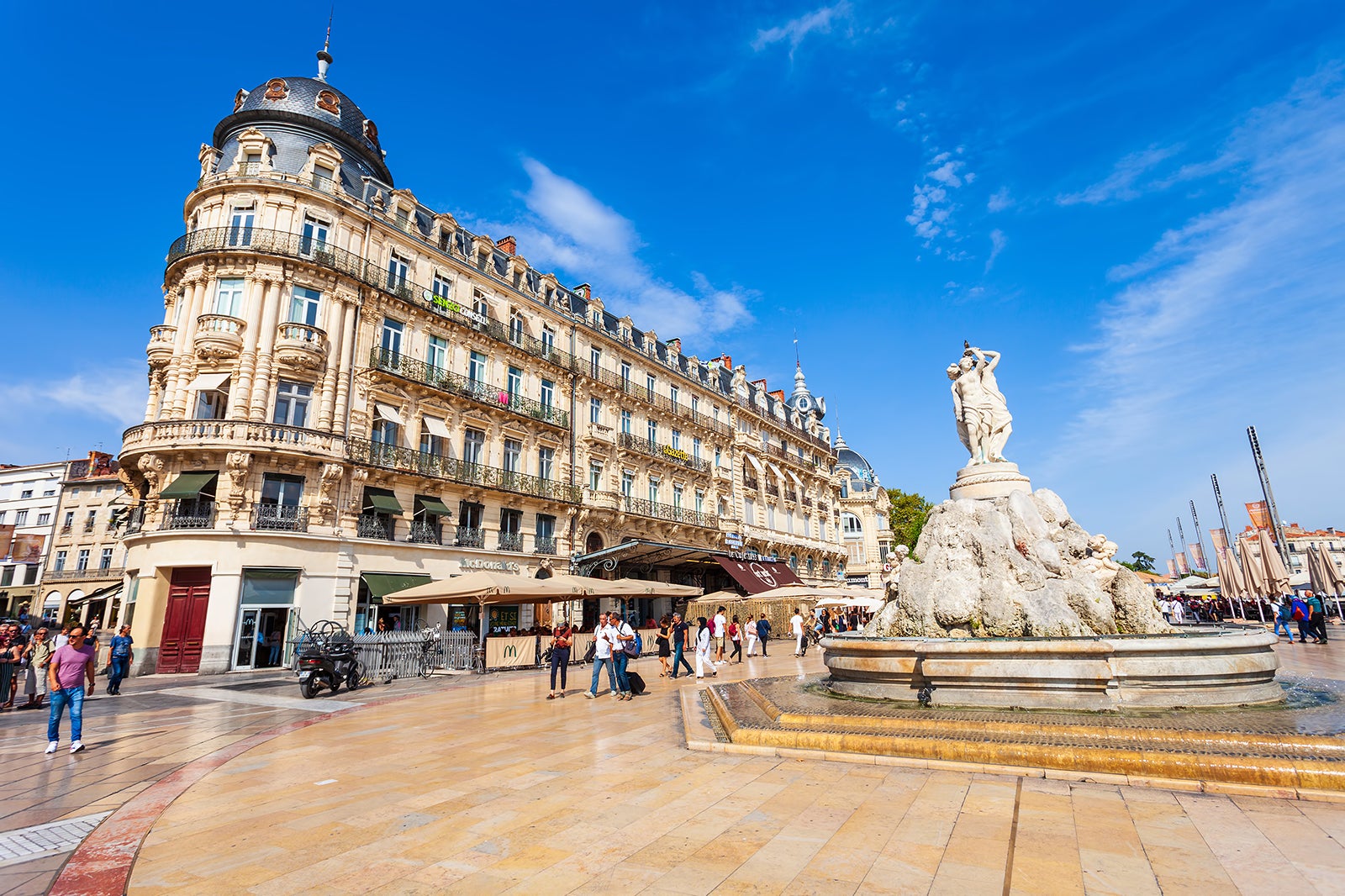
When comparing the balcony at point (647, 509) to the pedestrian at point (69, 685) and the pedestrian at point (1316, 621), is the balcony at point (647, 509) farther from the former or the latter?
the pedestrian at point (1316, 621)

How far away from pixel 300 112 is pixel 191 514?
49.1 ft

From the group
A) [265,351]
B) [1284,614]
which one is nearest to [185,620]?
[265,351]

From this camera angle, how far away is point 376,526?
21938 mm

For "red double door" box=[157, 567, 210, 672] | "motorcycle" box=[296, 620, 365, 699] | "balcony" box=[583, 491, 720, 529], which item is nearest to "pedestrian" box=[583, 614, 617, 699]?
"motorcycle" box=[296, 620, 365, 699]

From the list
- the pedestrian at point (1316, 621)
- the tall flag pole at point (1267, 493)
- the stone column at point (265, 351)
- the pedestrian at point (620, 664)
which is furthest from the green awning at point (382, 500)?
the tall flag pole at point (1267, 493)

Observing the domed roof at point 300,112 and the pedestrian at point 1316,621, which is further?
the domed roof at point 300,112

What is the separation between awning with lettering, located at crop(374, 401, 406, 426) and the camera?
22891 millimetres

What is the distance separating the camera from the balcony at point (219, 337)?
65.7 ft

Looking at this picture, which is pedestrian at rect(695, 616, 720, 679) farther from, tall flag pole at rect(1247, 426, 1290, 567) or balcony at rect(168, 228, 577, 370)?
tall flag pole at rect(1247, 426, 1290, 567)

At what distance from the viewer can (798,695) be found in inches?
380

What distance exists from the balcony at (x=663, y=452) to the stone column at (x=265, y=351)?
15.1 m

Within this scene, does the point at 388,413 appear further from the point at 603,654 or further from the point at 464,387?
the point at 603,654

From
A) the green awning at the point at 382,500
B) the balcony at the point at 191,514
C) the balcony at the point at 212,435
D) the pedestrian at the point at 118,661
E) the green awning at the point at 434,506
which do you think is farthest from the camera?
the green awning at the point at 434,506

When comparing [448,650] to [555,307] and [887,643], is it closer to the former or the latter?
[887,643]
